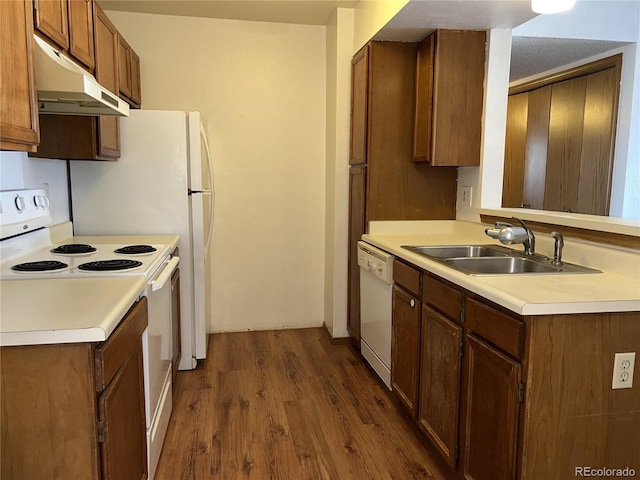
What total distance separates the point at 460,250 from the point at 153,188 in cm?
183

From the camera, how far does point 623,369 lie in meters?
1.43

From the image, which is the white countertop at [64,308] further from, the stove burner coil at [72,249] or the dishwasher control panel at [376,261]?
the dishwasher control panel at [376,261]

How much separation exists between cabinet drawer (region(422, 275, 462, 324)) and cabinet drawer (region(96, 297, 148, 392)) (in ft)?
3.76

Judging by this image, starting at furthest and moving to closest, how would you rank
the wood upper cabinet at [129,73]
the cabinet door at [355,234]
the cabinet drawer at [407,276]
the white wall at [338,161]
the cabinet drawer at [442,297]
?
the white wall at [338,161] < the cabinet door at [355,234] < the wood upper cabinet at [129,73] < the cabinet drawer at [407,276] < the cabinet drawer at [442,297]

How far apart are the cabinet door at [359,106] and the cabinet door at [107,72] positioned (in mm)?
1493

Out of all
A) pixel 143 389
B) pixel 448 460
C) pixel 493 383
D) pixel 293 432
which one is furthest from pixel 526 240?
pixel 143 389

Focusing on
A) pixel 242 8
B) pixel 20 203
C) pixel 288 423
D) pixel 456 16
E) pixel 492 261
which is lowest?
pixel 288 423

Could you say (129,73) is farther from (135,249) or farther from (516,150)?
(516,150)

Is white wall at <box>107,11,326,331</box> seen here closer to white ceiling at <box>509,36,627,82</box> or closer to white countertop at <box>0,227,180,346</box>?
white ceiling at <box>509,36,627,82</box>

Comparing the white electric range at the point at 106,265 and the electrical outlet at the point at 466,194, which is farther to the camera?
the electrical outlet at the point at 466,194

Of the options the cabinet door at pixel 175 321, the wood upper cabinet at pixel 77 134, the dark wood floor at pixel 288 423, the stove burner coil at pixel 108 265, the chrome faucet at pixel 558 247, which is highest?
the wood upper cabinet at pixel 77 134

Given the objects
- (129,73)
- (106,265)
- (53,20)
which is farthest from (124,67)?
(106,265)

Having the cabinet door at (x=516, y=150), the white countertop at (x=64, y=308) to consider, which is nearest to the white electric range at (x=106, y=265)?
the white countertop at (x=64, y=308)

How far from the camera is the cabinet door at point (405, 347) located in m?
2.23
